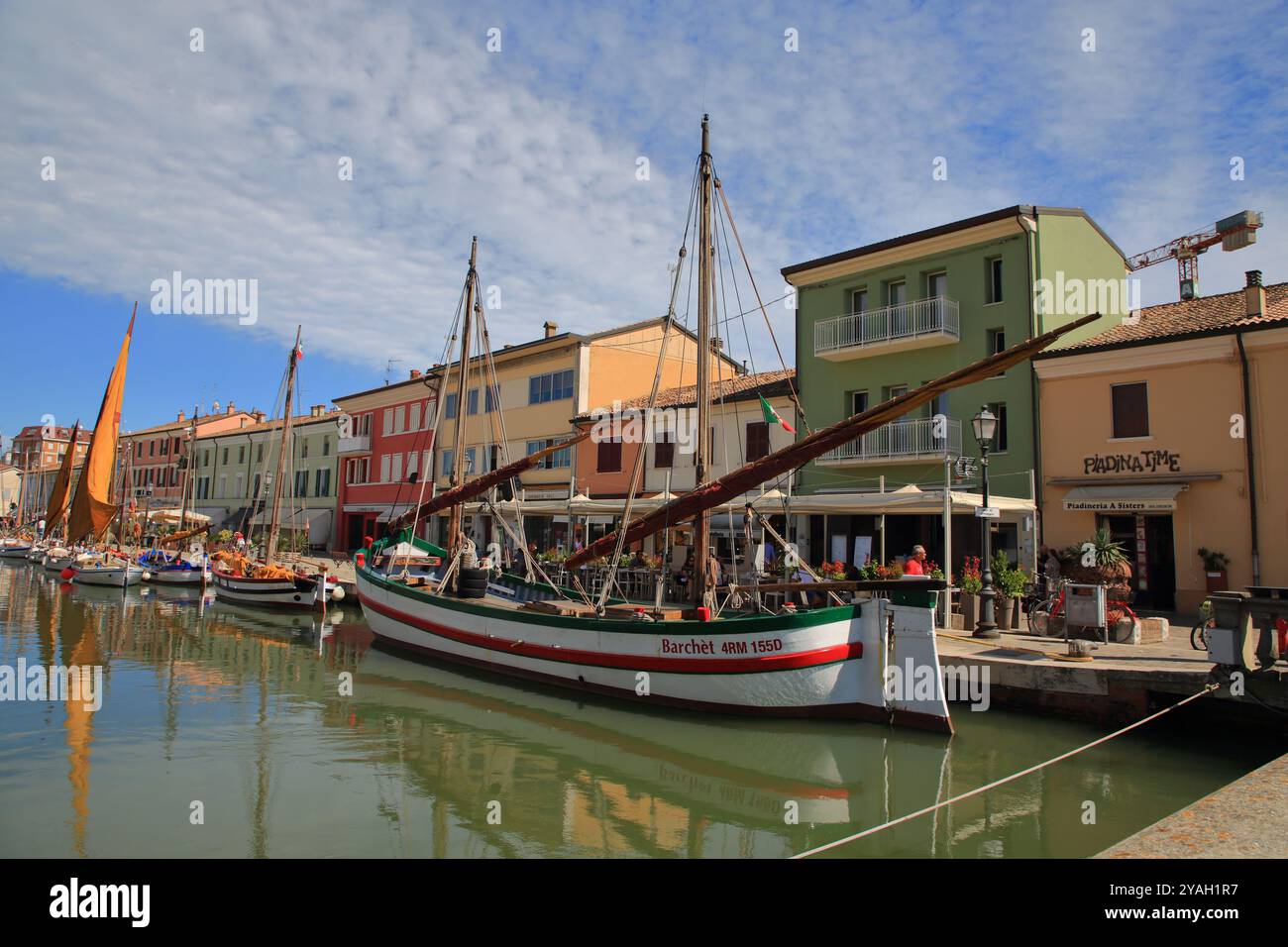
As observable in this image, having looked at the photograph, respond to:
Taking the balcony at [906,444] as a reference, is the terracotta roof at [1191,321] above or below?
above

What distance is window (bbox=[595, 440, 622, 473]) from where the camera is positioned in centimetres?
3146

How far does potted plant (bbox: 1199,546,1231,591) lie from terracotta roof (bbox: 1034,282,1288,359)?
202 inches

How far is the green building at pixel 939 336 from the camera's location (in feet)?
71.2

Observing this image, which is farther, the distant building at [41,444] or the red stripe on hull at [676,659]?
the distant building at [41,444]

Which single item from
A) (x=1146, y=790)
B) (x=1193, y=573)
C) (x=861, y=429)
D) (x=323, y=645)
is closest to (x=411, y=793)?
(x=861, y=429)

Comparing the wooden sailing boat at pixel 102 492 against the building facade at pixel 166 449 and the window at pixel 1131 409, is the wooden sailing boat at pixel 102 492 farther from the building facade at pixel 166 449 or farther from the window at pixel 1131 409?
the window at pixel 1131 409

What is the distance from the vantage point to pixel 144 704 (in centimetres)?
1409

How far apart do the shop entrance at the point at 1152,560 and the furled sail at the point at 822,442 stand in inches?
367

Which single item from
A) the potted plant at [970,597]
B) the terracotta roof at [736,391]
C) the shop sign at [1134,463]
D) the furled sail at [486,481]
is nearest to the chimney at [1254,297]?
the shop sign at [1134,463]

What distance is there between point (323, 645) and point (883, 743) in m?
15.8

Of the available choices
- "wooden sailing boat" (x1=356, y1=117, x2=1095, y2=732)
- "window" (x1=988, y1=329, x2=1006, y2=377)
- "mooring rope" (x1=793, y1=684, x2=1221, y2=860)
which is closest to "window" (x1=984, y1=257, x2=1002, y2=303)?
"window" (x1=988, y1=329, x2=1006, y2=377)

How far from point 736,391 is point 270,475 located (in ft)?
118

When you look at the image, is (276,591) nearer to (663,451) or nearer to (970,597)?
(663,451)
